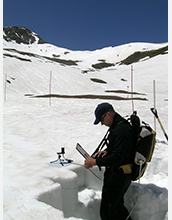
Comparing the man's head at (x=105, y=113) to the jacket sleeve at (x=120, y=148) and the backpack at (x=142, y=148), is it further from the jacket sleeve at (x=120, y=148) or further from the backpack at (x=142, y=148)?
the backpack at (x=142, y=148)

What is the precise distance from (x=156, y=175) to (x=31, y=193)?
9.02 feet

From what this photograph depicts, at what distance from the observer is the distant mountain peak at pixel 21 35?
130 metres

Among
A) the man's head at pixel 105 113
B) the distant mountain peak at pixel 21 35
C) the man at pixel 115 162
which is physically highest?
the distant mountain peak at pixel 21 35

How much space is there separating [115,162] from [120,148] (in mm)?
205

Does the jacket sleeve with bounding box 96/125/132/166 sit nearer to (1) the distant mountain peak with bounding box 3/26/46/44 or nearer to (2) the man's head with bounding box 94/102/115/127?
(2) the man's head with bounding box 94/102/115/127

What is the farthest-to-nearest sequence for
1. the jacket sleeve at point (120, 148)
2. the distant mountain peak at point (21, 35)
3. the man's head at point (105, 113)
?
the distant mountain peak at point (21, 35), the man's head at point (105, 113), the jacket sleeve at point (120, 148)

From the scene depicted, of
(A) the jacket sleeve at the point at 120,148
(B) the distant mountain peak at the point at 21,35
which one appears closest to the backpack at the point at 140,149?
(A) the jacket sleeve at the point at 120,148

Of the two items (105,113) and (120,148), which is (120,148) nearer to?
(120,148)

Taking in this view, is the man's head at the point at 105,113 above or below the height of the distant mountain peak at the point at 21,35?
below

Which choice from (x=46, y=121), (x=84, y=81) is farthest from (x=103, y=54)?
(x=46, y=121)

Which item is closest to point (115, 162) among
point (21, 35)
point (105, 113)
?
point (105, 113)

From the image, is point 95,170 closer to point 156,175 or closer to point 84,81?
point 156,175

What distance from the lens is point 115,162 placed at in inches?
102

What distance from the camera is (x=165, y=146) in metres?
5.38
